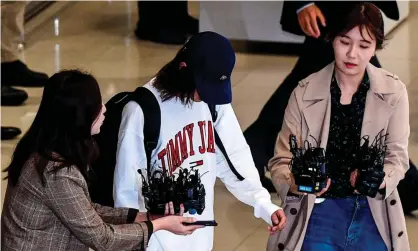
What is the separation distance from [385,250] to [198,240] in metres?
0.81

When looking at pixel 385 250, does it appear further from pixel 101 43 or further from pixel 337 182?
pixel 101 43

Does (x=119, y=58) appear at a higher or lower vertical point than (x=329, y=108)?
lower

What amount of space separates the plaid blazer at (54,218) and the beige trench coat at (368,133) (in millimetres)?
878

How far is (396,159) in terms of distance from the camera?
461cm

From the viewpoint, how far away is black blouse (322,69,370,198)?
4.56 m

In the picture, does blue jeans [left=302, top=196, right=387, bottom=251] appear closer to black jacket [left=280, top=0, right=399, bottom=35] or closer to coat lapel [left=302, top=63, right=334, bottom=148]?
coat lapel [left=302, top=63, right=334, bottom=148]

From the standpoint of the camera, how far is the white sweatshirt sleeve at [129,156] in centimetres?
421

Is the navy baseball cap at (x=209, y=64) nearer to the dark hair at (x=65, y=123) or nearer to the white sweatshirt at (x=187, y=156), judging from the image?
the white sweatshirt at (x=187, y=156)

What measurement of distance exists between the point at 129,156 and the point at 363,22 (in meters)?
1.11

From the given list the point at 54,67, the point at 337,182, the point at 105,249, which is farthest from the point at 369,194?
the point at 54,67

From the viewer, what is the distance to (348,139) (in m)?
4.60

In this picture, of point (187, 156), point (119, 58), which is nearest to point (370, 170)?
point (187, 156)

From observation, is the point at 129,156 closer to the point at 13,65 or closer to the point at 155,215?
the point at 155,215

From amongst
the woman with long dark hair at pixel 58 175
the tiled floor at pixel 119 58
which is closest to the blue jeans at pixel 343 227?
the woman with long dark hair at pixel 58 175
